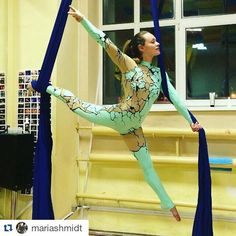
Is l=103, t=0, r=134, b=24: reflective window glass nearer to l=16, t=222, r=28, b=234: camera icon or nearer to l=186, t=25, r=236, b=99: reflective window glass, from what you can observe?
l=186, t=25, r=236, b=99: reflective window glass

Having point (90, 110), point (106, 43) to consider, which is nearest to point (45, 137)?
point (90, 110)

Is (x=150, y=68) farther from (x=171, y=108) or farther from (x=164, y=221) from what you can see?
(x=164, y=221)

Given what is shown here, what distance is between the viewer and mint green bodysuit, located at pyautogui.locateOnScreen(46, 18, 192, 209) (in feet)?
7.91

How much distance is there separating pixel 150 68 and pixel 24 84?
4.86 ft

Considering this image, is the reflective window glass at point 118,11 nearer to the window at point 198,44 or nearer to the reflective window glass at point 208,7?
the window at point 198,44

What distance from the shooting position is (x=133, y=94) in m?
2.43

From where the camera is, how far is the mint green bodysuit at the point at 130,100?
2410 mm

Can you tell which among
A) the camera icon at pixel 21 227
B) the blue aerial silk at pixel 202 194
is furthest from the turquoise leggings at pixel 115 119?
the camera icon at pixel 21 227

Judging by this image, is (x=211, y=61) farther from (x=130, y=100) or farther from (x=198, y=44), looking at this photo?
(x=130, y=100)

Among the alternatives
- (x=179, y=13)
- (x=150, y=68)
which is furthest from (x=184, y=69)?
(x=150, y=68)

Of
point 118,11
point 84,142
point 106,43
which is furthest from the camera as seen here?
point 118,11

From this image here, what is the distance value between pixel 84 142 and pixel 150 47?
4.78 feet

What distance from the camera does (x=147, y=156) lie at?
104 inches

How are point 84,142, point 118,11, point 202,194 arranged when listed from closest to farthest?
point 202,194 < point 84,142 < point 118,11
